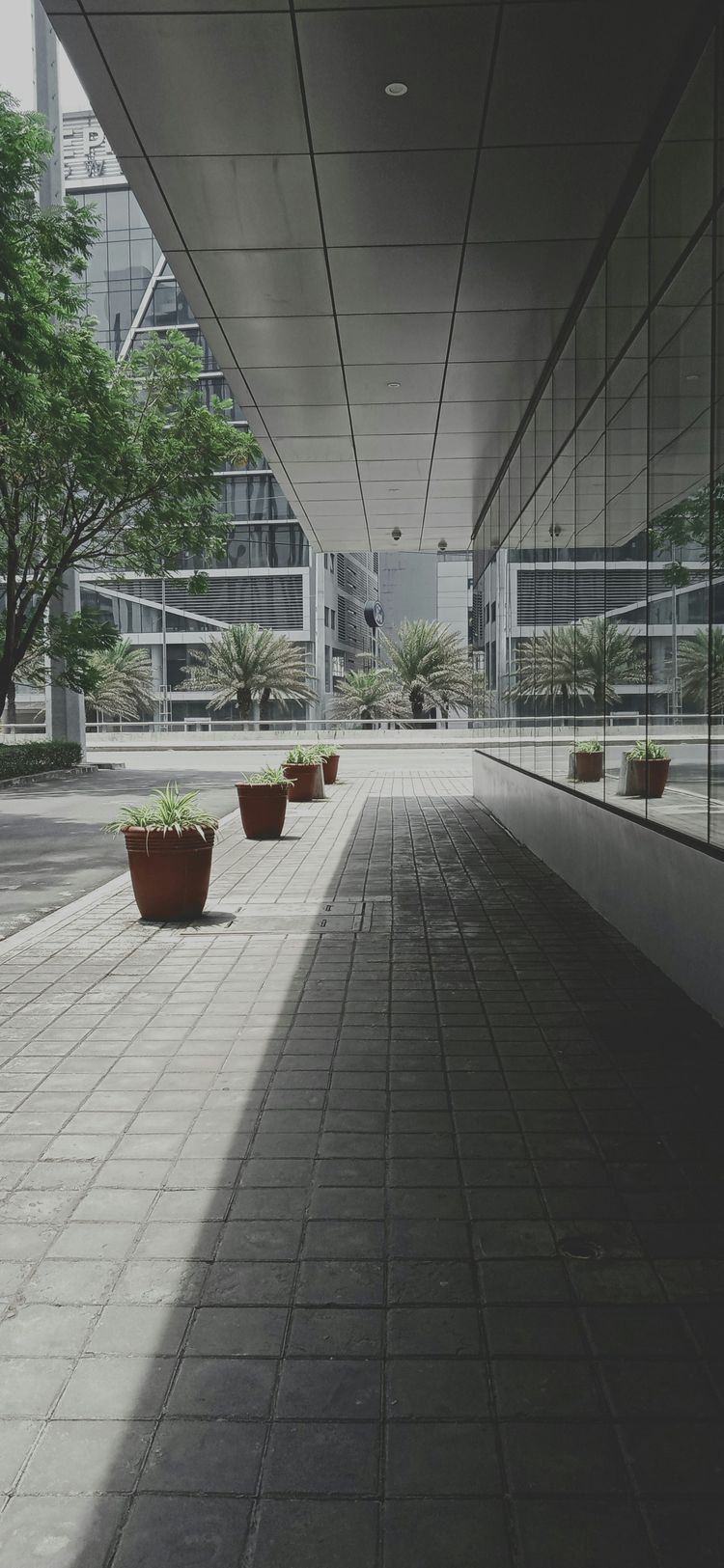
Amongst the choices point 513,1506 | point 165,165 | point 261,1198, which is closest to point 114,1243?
point 261,1198

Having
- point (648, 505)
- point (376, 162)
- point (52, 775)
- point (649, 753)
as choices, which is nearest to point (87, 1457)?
point (649, 753)

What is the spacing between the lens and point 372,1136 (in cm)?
471

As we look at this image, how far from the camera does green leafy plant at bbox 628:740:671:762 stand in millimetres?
7410

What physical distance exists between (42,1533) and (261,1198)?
1707 millimetres

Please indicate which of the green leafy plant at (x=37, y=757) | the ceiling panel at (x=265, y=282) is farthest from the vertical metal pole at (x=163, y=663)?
the ceiling panel at (x=265, y=282)

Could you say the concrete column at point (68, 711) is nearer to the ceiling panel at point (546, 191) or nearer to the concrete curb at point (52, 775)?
the concrete curb at point (52, 775)

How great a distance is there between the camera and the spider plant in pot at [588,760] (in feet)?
30.8

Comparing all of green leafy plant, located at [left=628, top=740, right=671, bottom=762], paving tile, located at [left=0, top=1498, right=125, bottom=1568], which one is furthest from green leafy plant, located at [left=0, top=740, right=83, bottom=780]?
paving tile, located at [left=0, top=1498, right=125, bottom=1568]

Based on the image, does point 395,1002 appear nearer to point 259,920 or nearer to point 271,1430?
point 259,920

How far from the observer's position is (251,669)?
169 ft

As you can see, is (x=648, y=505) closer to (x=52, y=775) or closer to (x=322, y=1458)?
(x=322, y=1458)

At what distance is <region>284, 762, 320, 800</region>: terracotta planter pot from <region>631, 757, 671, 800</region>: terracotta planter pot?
12.8 meters

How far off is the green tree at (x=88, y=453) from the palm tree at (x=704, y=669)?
1218cm

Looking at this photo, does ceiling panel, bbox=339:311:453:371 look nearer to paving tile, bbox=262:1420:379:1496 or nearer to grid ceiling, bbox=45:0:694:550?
grid ceiling, bbox=45:0:694:550
